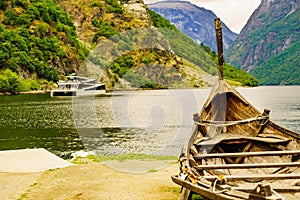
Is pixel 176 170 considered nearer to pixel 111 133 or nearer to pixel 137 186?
pixel 137 186

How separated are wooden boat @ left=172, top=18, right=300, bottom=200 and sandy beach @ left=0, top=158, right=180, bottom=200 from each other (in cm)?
194

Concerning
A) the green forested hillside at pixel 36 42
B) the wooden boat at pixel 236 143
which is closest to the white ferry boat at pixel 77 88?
the green forested hillside at pixel 36 42

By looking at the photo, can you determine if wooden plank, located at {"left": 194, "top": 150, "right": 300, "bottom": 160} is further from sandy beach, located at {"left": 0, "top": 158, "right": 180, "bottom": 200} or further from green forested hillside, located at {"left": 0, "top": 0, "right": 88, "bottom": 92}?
green forested hillside, located at {"left": 0, "top": 0, "right": 88, "bottom": 92}

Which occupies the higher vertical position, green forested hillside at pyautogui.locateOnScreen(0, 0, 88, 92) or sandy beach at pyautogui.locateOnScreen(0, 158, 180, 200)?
green forested hillside at pyautogui.locateOnScreen(0, 0, 88, 92)

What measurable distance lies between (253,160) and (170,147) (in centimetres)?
1749

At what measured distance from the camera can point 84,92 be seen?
116 m

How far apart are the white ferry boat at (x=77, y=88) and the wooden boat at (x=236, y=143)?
99178mm

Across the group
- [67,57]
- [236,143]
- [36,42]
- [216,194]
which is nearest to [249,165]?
[216,194]

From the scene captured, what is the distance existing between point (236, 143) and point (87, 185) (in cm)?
569

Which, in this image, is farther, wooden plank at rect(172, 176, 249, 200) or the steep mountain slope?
the steep mountain slope

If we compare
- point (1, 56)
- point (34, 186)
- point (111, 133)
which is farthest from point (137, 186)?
point (1, 56)

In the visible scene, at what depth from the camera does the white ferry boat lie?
110438 mm

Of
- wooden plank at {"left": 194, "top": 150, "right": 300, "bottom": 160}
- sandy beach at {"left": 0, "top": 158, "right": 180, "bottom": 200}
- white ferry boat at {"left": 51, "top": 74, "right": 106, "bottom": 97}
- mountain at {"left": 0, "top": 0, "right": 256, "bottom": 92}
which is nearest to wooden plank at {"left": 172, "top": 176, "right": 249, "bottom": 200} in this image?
wooden plank at {"left": 194, "top": 150, "right": 300, "bottom": 160}

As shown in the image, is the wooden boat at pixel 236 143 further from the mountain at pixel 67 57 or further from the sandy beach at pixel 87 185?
the mountain at pixel 67 57
